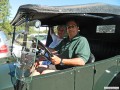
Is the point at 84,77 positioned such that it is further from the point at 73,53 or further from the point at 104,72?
the point at 73,53

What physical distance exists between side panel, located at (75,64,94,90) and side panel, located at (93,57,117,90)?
76 mm

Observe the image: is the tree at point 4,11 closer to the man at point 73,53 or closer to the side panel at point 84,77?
the man at point 73,53

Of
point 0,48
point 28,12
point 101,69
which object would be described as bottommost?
point 0,48

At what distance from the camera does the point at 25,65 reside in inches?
119

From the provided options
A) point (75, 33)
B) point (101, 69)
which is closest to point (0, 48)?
point (75, 33)

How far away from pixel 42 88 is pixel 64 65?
0.66m

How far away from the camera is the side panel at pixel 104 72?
3511 mm

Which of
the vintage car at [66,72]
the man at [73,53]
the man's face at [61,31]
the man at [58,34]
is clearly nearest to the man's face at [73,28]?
the man at [73,53]

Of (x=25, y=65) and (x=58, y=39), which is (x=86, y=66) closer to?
(x=25, y=65)

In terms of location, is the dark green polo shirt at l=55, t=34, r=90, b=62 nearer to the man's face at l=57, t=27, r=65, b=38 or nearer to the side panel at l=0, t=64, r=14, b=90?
the side panel at l=0, t=64, r=14, b=90

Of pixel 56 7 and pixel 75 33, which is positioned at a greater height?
pixel 56 7

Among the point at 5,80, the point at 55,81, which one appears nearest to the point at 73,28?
the point at 55,81

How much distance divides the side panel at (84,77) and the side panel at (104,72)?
0.08 meters

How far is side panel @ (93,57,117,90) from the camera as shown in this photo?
138 inches
